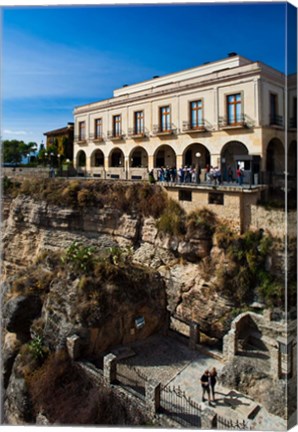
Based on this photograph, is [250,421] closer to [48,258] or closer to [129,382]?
[129,382]

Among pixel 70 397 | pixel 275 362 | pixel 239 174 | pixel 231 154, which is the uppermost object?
pixel 231 154

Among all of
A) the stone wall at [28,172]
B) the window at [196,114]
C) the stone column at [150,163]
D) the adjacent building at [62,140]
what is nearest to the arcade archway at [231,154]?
the window at [196,114]

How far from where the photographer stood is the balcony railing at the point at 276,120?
5895 millimetres

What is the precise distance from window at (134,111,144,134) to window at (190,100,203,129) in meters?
1.08

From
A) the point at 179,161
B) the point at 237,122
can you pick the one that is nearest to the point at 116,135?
the point at 179,161

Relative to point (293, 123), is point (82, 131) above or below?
above

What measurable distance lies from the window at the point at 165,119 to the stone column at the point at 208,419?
5121 mm

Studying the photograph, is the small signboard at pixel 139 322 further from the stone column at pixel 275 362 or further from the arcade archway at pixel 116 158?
the arcade archway at pixel 116 158

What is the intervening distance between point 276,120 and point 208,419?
4.82 meters

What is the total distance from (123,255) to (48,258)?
6.24 feet

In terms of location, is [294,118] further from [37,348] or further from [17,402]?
[17,402]

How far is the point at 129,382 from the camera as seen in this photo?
6719mm

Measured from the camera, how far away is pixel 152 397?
596cm

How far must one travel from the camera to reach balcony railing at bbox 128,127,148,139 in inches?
299
